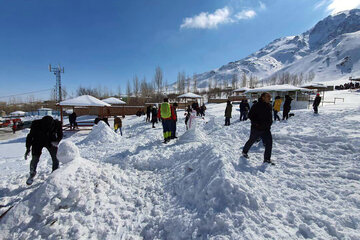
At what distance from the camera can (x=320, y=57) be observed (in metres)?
118

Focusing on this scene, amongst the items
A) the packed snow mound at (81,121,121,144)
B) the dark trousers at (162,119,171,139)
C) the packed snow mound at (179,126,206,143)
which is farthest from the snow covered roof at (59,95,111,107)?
the packed snow mound at (179,126,206,143)

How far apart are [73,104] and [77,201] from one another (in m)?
9.34

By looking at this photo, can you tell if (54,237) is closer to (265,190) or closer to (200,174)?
(200,174)

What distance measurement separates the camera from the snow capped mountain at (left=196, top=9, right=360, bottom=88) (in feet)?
305

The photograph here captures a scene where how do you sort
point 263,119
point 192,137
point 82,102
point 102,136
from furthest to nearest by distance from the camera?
point 82,102 < point 102,136 < point 192,137 < point 263,119

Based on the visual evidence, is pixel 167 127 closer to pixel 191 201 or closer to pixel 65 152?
pixel 65 152

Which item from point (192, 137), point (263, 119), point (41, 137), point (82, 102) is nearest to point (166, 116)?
point (192, 137)

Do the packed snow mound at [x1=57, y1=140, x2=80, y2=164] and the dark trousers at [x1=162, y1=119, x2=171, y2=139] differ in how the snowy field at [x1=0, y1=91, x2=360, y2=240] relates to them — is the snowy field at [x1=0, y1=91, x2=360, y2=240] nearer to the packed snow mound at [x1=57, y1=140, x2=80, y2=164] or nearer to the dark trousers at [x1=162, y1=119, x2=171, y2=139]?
the packed snow mound at [x1=57, y1=140, x2=80, y2=164]

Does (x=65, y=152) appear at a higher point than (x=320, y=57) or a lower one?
lower

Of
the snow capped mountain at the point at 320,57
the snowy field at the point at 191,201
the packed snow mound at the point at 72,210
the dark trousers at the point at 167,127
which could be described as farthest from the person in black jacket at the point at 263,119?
the snow capped mountain at the point at 320,57

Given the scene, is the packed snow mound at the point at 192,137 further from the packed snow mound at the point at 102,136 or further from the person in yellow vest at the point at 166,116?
the packed snow mound at the point at 102,136

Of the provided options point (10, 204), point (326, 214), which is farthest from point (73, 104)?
point (326, 214)

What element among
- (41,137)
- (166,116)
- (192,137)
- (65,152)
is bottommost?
(192,137)

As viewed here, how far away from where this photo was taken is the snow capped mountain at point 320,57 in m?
93.0
